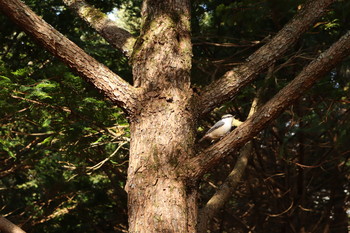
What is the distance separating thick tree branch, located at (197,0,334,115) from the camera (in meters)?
2.99

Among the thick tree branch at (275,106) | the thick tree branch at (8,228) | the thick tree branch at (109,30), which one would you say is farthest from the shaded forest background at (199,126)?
the thick tree branch at (275,106)

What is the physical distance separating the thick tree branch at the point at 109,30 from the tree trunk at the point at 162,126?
250 mm

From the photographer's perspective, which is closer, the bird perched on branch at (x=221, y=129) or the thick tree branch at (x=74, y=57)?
the thick tree branch at (x=74, y=57)

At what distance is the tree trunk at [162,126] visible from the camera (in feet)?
8.41

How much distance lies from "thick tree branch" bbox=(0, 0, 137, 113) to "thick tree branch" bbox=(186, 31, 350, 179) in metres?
0.71

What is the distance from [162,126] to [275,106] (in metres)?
0.80

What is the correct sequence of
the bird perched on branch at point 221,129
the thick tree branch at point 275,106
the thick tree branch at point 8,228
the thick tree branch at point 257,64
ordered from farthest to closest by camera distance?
1. the bird perched on branch at point 221,129
2. the thick tree branch at point 8,228
3. the thick tree branch at point 257,64
4. the thick tree branch at point 275,106

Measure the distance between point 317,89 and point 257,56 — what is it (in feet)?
6.92

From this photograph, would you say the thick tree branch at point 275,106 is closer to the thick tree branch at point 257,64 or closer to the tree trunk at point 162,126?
the tree trunk at point 162,126

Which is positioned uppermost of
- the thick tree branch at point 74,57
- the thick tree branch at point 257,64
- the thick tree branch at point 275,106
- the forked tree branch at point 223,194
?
the thick tree branch at point 74,57

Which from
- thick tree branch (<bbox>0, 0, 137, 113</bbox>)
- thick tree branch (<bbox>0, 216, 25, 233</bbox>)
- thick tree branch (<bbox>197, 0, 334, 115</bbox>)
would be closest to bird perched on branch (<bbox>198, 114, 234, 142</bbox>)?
thick tree branch (<bbox>197, 0, 334, 115</bbox>)

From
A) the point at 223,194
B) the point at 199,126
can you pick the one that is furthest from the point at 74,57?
the point at 199,126

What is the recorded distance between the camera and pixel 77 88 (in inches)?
155

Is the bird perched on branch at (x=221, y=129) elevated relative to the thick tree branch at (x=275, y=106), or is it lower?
lower
